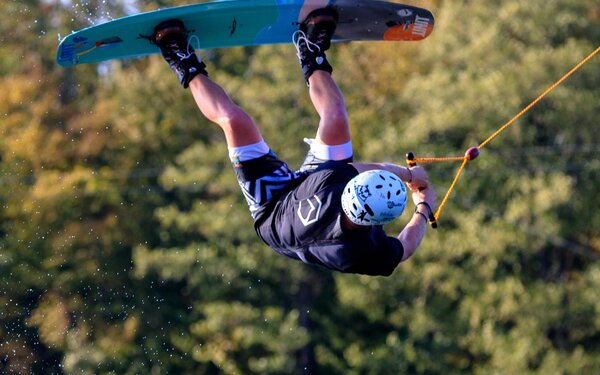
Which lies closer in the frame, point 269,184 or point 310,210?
point 310,210

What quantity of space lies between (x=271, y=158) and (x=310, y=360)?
12.6 metres

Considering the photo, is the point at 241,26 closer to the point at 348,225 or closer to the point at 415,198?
the point at 415,198

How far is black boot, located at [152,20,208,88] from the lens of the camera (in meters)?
6.59

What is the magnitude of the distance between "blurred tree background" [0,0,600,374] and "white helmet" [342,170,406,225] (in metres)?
11.7

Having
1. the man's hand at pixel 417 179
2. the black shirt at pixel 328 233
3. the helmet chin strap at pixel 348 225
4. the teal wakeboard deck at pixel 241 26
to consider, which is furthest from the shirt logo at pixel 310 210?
the teal wakeboard deck at pixel 241 26

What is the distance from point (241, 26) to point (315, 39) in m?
0.70

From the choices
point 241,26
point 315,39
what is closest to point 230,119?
point 315,39

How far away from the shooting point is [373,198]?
17.8 feet

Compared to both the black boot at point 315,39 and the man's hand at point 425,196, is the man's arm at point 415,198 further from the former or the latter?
the black boot at point 315,39

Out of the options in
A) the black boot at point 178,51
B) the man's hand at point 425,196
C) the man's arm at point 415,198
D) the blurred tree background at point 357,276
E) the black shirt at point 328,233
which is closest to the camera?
the black shirt at point 328,233

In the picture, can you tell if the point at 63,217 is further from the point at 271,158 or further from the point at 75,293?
the point at 271,158

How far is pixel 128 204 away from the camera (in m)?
20.2

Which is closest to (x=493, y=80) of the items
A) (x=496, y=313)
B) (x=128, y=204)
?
(x=496, y=313)

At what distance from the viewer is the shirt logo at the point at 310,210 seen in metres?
5.83
